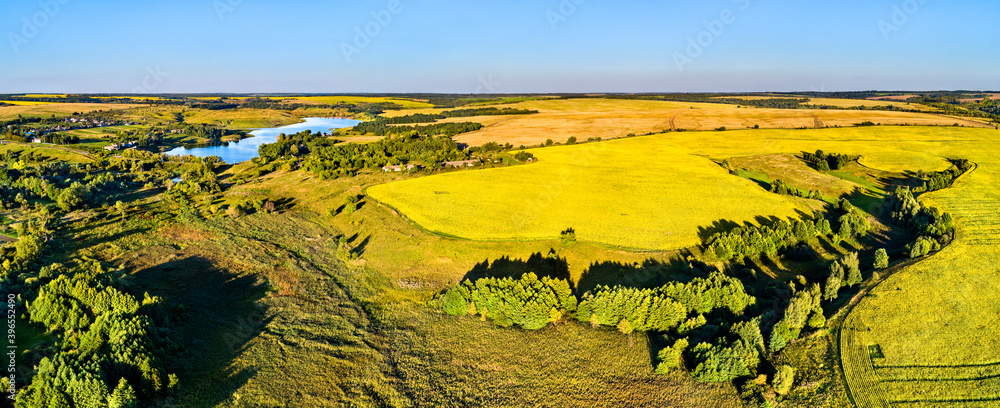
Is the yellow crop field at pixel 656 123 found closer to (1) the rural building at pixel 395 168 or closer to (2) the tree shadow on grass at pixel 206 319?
(1) the rural building at pixel 395 168

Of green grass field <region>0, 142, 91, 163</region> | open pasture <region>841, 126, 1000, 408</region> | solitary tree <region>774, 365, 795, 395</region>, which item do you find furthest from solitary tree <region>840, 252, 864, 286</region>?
green grass field <region>0, 142, 91, 163</region>

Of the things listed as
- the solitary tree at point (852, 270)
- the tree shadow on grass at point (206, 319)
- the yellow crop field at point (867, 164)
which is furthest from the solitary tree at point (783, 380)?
the tree shadow on grass at point (206, 319)

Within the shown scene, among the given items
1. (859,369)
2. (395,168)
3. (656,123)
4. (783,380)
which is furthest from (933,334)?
(656,123)

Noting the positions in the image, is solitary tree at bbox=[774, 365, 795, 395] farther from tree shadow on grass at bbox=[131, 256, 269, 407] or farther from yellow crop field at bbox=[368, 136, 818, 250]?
tree shadow on grass at bbox=[131, 256, 269, 407]

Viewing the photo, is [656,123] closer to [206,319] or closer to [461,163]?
[461,163]

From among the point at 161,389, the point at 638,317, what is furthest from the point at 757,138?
the point at 161,389

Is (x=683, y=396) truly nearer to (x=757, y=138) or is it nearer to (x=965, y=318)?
(x=965, y=318)
